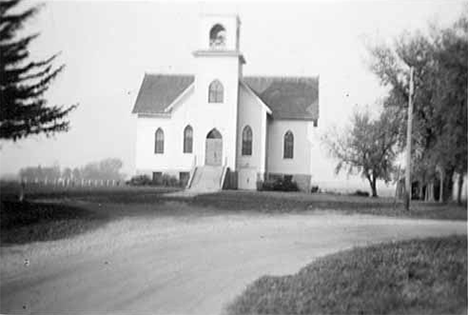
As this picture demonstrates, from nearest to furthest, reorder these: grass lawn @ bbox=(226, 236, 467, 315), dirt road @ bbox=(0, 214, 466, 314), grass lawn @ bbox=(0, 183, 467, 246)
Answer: grass lawn @ bbox=(226, 236, 467, 315) < dirt road @ bbox=(0, 214, 466, 314) < grass lawn @ bbox=(0, 183, 467, 246)

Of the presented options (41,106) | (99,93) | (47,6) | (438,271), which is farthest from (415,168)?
(47,6)

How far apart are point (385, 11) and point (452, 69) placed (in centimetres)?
29

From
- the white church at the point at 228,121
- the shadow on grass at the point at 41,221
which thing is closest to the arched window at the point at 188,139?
the white church at the point at 228,121

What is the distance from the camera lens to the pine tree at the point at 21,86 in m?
1.86

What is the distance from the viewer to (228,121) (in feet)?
6.02

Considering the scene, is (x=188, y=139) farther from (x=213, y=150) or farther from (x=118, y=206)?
(x=118, y=206)

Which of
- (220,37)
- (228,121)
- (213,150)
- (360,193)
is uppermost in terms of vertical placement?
(220,37)

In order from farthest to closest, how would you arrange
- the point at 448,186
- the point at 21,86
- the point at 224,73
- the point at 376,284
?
the point at 21,86 → the point at 224,73 → the point at 448,186 → the point at 376,284

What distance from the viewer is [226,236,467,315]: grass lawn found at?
1.55 metres

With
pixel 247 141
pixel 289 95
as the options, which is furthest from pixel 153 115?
pixel 289 95

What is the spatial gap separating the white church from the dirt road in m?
0.16

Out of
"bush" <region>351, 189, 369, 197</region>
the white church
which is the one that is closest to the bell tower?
the white church

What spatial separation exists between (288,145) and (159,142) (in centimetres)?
44

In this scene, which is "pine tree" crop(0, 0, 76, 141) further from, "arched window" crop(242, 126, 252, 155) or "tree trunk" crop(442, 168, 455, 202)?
"tree trunk" crop(442, 168, 455, 202)
